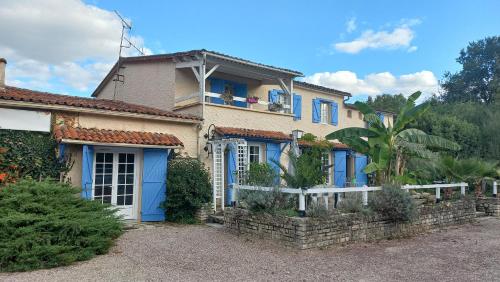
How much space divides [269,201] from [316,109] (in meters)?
11.0

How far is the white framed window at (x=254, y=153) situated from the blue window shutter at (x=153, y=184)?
3631 millimetres

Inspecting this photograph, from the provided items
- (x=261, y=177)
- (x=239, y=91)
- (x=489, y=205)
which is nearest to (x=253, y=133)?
(x=239, y=91)

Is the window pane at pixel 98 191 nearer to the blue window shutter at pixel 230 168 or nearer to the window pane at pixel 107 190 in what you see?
the window pane at pixel 107 190

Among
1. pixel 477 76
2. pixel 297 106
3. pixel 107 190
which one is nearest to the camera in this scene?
pixel 107 190

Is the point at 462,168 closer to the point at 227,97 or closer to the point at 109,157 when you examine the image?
the point at 227,97

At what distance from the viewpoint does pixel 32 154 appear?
929cm

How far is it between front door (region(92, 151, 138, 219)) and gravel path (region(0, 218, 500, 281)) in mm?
1657

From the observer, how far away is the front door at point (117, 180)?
10523 millimetres

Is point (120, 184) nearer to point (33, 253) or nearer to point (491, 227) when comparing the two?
point (33, 253)

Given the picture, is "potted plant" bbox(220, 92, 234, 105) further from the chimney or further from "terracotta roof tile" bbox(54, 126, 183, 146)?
the chimney

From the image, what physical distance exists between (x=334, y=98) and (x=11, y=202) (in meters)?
16.4

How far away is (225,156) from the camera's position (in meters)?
13.2

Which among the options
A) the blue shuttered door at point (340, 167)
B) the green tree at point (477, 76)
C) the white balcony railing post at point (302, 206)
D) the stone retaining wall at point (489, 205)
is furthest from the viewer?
the green tree at point (477, 76)

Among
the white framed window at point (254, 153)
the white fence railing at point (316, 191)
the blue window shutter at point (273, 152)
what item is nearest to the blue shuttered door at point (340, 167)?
the blue window shutter at point (273, 152)
